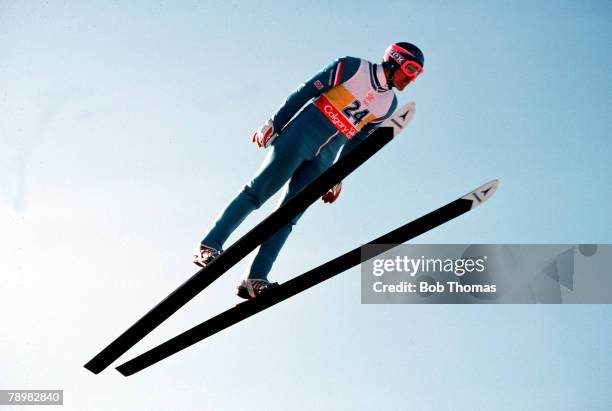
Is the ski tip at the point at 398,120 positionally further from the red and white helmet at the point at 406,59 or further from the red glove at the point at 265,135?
the red glove at the point at 265,135

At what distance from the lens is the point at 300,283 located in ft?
19.0

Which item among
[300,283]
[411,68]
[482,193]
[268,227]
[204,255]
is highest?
[411,68]

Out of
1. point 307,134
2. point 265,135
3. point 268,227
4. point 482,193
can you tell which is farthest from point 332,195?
point 482,193

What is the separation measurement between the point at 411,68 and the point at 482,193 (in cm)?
114

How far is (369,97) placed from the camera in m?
5.92

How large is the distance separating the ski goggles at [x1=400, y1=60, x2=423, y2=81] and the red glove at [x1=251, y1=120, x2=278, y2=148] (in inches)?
43.3

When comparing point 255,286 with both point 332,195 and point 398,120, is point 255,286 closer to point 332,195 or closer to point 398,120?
point 332,195

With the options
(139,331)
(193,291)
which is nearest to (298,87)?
(193,291)

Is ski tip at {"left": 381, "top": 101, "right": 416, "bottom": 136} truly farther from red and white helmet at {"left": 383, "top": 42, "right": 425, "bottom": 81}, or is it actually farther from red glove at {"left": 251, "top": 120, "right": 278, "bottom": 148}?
red glove at {"left": 251, "top": 120, "right": 278, "bottom": 148}

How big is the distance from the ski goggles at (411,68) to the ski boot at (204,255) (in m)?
1.96

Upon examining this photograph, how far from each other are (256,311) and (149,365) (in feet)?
3.32

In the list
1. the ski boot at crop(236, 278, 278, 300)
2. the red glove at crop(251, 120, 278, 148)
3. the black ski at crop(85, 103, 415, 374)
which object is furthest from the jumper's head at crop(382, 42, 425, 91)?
the ski boot at crop(236, 278, 278, 300)

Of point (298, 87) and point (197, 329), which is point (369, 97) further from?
point (197, 329)

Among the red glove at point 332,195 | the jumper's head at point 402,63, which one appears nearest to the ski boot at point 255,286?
the red glove at point 332,195
